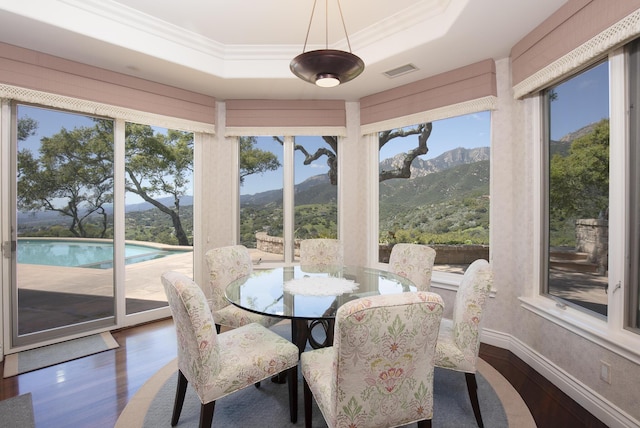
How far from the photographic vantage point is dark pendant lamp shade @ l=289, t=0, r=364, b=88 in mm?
1813

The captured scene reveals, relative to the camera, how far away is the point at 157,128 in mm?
3686

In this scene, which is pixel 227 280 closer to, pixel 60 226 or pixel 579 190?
pixel 60 226

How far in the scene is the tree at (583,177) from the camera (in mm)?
2084

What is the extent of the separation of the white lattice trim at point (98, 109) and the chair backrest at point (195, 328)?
7.59ft

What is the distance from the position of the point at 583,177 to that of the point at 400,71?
1.81 m

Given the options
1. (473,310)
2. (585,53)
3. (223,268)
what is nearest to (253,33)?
(223,268)

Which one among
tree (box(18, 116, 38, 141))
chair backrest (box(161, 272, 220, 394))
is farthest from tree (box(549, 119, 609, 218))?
tree (box(18, 116, 38, 141))

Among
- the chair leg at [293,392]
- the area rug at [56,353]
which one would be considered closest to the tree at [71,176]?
the area rug at [56,353]

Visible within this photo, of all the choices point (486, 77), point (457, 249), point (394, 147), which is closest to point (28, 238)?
point (394, 147)

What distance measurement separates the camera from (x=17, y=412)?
199cm

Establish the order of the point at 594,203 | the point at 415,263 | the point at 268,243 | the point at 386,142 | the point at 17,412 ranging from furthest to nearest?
the point at 268,243
the point at 386,142
the point at 415,263
the point at 594,203
the point at 17,412

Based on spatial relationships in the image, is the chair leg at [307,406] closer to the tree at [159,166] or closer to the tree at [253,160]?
the tree at [159,166]

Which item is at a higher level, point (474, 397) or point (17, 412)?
point (474, 397)

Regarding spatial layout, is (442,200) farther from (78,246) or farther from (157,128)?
(78,246)
